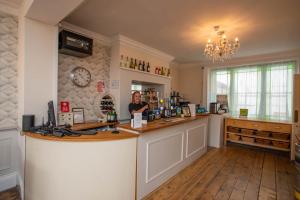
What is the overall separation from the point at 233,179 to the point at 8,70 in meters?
3.94

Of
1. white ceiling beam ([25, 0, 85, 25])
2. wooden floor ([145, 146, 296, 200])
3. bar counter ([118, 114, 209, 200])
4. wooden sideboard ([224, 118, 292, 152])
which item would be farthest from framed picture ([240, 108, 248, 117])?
white ceiling beam ([25, 0, 85, 25])

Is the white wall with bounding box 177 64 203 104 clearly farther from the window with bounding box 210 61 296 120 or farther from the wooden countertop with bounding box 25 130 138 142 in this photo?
the wooden countertop with bounding box 25 130 138 142

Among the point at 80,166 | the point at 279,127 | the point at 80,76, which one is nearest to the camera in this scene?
the point at 80,166

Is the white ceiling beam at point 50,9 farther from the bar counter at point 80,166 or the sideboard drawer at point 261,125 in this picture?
the sideboard drawer at point 261,125

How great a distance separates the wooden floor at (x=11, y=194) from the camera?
7.10 feet

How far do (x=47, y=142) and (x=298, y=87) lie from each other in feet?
14.8

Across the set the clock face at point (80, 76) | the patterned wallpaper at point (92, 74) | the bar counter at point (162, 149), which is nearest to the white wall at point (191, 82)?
the bar counter at point (162, 149)

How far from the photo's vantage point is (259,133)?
14.1 ft

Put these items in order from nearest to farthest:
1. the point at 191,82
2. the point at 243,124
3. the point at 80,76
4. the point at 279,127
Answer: the point at 80,76 → the point at 279,127 → the point at 243,124 → the point at 191,82

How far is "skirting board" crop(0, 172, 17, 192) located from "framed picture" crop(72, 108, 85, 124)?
1.15 meters

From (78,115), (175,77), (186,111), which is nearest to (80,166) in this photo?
(78,115)

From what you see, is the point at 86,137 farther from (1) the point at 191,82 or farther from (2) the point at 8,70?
(1) the point at 191,82

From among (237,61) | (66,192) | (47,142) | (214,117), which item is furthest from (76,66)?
(237,61)

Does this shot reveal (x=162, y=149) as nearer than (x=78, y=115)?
Yes
